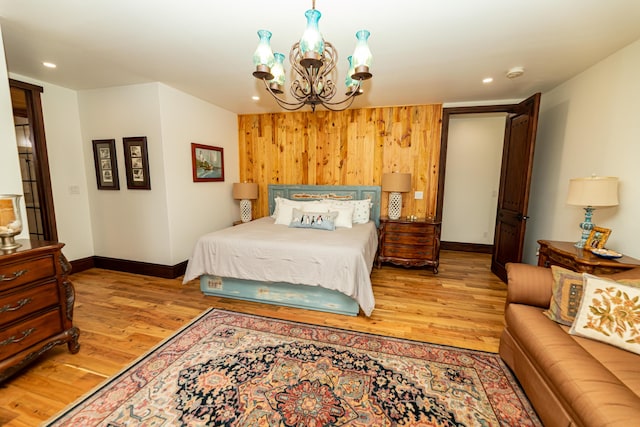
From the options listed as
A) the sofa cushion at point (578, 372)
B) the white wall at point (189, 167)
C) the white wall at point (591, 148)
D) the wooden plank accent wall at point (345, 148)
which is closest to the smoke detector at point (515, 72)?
the white wall at point (591, 148)

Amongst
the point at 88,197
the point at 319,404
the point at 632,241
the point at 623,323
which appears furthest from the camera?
the point at 88,197

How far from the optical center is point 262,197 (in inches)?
196

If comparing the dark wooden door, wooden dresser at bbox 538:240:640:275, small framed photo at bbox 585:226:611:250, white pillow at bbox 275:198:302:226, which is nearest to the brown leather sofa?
wooden dresser at bbox 538:240:640:275

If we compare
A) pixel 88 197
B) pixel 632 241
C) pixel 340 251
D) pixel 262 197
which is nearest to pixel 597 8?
pixel 632 241

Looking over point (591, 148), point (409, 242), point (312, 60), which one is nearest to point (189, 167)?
point (312, 60)

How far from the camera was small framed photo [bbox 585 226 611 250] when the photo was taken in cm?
220

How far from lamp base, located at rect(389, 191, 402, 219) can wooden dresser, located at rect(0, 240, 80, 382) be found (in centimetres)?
378

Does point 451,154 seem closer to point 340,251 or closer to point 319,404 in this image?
point 340,251

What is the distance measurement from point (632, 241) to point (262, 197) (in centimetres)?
460

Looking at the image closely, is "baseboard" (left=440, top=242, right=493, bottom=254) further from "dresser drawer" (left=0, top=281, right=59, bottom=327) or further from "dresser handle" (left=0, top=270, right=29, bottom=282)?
"dresser handle" (left=0, top=270, right=29, bottom=282)

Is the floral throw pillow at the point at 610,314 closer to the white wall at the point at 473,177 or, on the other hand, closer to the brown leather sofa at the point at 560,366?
the brown leather sofa at the point at 560,366

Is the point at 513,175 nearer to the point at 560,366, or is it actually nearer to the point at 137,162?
the point at 560,366

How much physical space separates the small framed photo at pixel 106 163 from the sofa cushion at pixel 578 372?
474cm

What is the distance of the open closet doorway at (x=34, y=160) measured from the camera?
3246 mm
